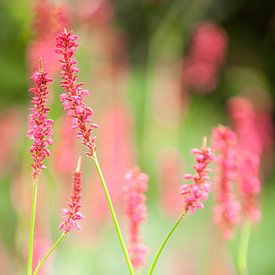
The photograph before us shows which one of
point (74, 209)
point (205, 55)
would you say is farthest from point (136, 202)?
point (205, 55)

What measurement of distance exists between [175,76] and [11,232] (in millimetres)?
776

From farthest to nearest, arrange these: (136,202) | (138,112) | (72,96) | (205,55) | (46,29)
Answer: (138,112) → (205,55) → (46,29) → (136,202) → (72,96)

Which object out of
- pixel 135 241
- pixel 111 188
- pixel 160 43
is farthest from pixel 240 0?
pixel 135 241

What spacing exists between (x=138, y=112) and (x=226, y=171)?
227cm

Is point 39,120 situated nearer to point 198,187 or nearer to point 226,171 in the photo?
point 198,187

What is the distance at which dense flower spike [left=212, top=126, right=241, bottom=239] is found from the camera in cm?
66

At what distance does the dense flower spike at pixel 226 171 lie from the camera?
2.18 feet

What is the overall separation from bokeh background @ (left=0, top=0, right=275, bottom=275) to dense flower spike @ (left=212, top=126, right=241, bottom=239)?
19 cm

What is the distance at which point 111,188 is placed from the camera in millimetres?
1380

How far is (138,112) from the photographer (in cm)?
293

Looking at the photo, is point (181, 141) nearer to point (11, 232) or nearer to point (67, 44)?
point (11, 232)

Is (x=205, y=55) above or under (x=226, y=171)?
above

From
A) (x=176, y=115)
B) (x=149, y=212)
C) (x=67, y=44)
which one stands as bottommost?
(x=67, y=44)

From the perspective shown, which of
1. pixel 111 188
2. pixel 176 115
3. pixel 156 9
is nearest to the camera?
pixel 111 188
